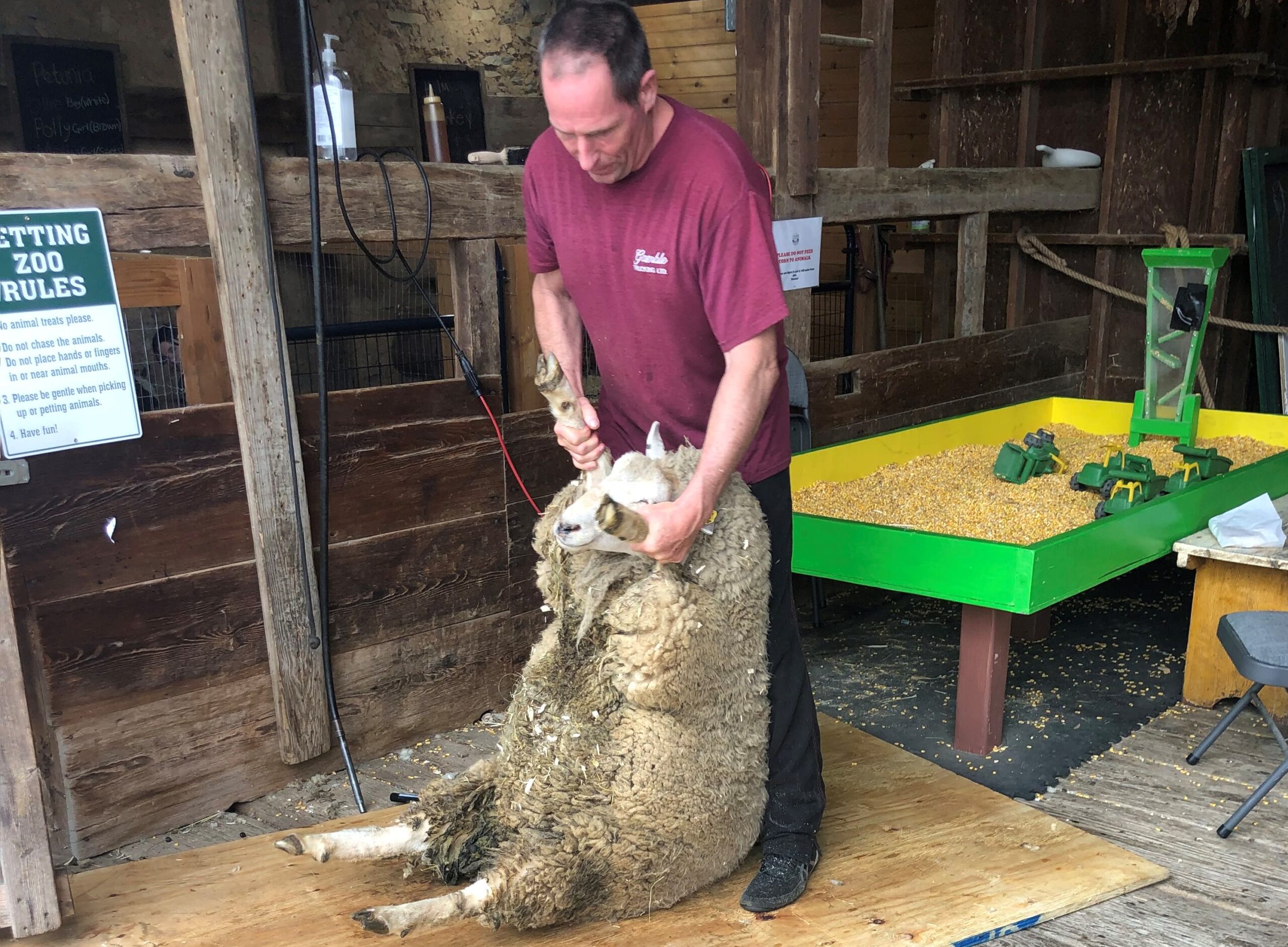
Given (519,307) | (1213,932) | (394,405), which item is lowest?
(1213,932)

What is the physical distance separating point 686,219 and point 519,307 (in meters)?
1.71

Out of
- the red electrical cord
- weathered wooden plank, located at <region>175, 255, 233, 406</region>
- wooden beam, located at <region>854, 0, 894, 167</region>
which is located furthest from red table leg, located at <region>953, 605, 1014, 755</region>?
weathered wooden plank, located at <region>175, 255, 233, 406</region>

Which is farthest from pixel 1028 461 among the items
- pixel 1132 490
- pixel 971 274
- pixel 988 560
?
pixel 971 274

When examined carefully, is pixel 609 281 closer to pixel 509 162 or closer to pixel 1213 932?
pixel 509 162

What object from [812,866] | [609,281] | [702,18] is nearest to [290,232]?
[609,281]

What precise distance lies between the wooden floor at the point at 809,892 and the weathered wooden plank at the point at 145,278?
1439 mm

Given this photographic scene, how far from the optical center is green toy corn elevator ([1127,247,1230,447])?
15.6 ft

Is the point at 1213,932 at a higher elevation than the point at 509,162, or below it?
below

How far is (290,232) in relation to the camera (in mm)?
3000

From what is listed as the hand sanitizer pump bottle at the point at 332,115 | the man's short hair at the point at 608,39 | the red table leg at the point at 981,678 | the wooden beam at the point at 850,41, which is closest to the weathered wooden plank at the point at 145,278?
the hand sanitizer pump bottle at the point at 332,115

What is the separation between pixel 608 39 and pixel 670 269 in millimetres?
457

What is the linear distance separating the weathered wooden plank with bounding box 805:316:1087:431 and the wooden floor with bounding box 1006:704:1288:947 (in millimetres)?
1881

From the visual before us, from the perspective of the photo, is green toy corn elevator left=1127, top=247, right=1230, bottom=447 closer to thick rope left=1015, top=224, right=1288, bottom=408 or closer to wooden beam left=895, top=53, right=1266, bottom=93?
thick rope left=1015, top=224, right=1288, bottom=408

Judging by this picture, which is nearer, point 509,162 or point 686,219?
point 686,219
